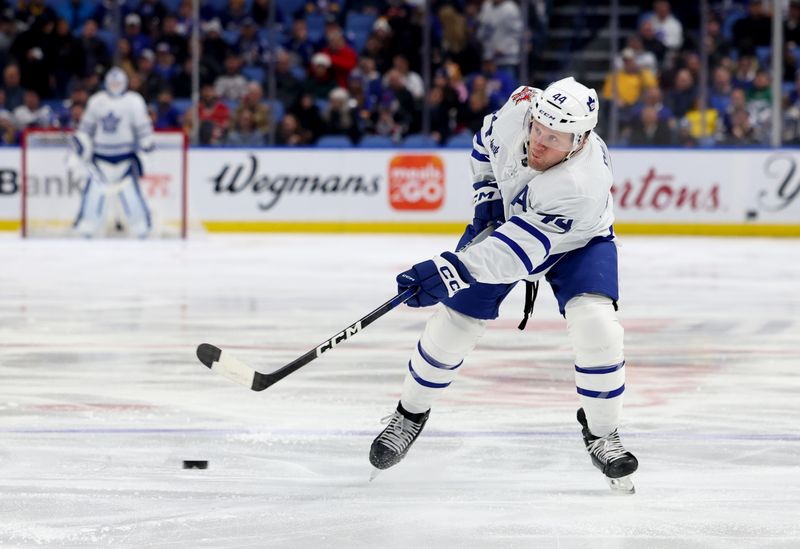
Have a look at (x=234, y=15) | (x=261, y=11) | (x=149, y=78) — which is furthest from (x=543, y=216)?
(x=234, y=15)

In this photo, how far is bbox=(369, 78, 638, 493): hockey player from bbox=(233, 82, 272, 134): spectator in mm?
8672

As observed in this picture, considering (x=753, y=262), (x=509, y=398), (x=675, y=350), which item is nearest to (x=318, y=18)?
(x=753, y=262)

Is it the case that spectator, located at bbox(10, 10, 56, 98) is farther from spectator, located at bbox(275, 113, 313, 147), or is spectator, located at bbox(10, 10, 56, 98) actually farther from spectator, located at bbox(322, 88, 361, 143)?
spectator, located at bbox(322, 88, 361, 143)

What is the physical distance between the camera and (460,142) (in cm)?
1207

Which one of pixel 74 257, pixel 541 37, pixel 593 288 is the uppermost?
pixel 541 37

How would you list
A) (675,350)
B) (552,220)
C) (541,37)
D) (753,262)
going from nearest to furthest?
(552,220), (675,350), (753,262), (541,37)

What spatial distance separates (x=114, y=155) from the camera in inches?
449

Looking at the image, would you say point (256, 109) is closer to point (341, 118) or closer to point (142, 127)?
point (341, 118)

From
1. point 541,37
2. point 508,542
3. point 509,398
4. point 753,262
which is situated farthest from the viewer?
point 541,37

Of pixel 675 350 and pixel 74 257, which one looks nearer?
pixel 675 350

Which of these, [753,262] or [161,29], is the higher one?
[161,29]

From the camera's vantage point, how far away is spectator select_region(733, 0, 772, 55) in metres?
12.0

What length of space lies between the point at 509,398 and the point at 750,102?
26.5 feet

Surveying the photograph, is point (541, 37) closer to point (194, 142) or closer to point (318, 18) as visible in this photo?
point (318, 18)
